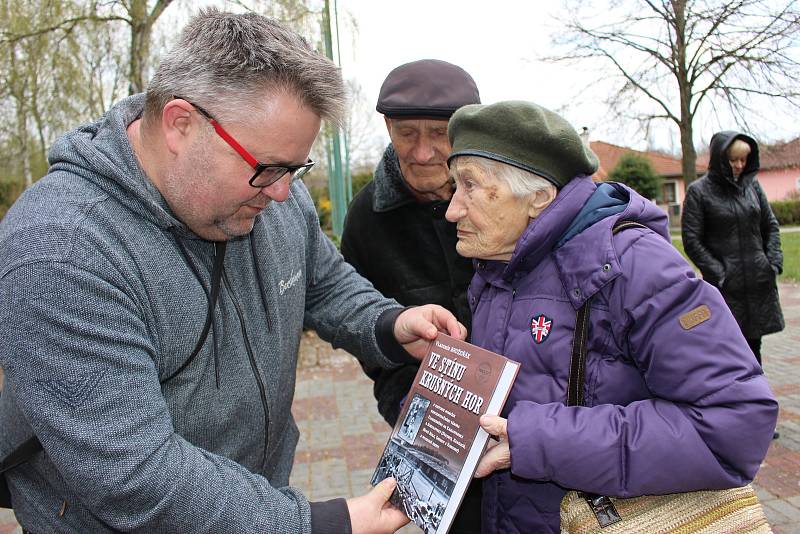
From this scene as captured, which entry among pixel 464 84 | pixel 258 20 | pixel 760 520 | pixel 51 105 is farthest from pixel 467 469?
pixel 51 105

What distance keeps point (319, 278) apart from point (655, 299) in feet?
4.32

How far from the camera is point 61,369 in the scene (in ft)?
4.67

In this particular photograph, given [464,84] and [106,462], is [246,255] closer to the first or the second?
[106,462]

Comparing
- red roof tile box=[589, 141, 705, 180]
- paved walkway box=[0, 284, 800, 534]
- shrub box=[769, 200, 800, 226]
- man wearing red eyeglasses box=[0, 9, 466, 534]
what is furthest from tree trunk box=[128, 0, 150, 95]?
red roof tile box=[589, 141, 705, 180]

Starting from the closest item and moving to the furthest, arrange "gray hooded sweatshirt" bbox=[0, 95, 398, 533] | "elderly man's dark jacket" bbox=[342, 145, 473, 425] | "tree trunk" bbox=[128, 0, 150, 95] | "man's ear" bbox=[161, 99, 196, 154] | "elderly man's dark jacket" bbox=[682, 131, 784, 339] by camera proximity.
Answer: "gray hooded sweatshirt" bbox=[0, 95, 398, 533] < "man's ear" bbox=[161, 99, 196, 154] < "elderly man's dark jacket" bbox=[342, 145, 473, 425] < "elderly man's dark jacket" bbox=[682, 131, 784, 339] < "tree trunk" bbox=[128, 0, 150, 95]

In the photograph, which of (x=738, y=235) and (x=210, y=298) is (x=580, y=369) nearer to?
(x=210, y=298)

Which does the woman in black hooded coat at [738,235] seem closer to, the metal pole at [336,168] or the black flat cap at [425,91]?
the black flat cap at [425,91]

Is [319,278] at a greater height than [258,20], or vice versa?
[258,20]

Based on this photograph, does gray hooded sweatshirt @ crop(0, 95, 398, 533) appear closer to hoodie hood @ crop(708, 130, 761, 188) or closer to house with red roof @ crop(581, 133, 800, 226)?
hoodie hood @ crop(708, 130, 761, 188)

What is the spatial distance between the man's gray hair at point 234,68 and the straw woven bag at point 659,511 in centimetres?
98

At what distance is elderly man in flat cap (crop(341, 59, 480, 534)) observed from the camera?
8.11 ft

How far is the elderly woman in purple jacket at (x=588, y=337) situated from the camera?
1.57 m

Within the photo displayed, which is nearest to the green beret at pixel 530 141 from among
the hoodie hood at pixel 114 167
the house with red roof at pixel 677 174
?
the hoodie hood at pixel 114 167

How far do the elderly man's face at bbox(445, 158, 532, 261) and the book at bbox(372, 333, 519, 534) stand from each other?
318 mm
